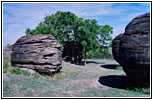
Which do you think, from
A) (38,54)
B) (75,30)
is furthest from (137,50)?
(75,30)

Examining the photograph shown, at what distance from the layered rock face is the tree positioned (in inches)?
632

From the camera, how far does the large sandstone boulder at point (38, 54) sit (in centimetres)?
1363

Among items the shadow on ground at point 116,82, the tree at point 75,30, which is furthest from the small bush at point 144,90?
the tree at point 75,30

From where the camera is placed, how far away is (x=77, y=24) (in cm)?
2756

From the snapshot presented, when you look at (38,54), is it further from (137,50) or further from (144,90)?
(144,90)

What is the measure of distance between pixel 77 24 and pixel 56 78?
604 inches

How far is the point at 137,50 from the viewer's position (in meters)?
9.01

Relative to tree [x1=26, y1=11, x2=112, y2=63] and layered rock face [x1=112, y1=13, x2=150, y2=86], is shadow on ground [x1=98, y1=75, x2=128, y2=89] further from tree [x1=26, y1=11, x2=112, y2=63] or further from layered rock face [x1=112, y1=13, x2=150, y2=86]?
tree [x1=26, y1=11, x2=112, y2=63]

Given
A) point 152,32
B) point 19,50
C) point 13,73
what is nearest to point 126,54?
point 152,32

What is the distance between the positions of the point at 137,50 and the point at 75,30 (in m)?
19.6

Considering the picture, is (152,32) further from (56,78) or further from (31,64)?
(31,64)

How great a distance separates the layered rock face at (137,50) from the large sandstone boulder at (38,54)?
5988mm

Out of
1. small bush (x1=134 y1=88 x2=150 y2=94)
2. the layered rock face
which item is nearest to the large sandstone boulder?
the layered rock face

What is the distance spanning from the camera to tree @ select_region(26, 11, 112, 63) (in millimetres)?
26609
